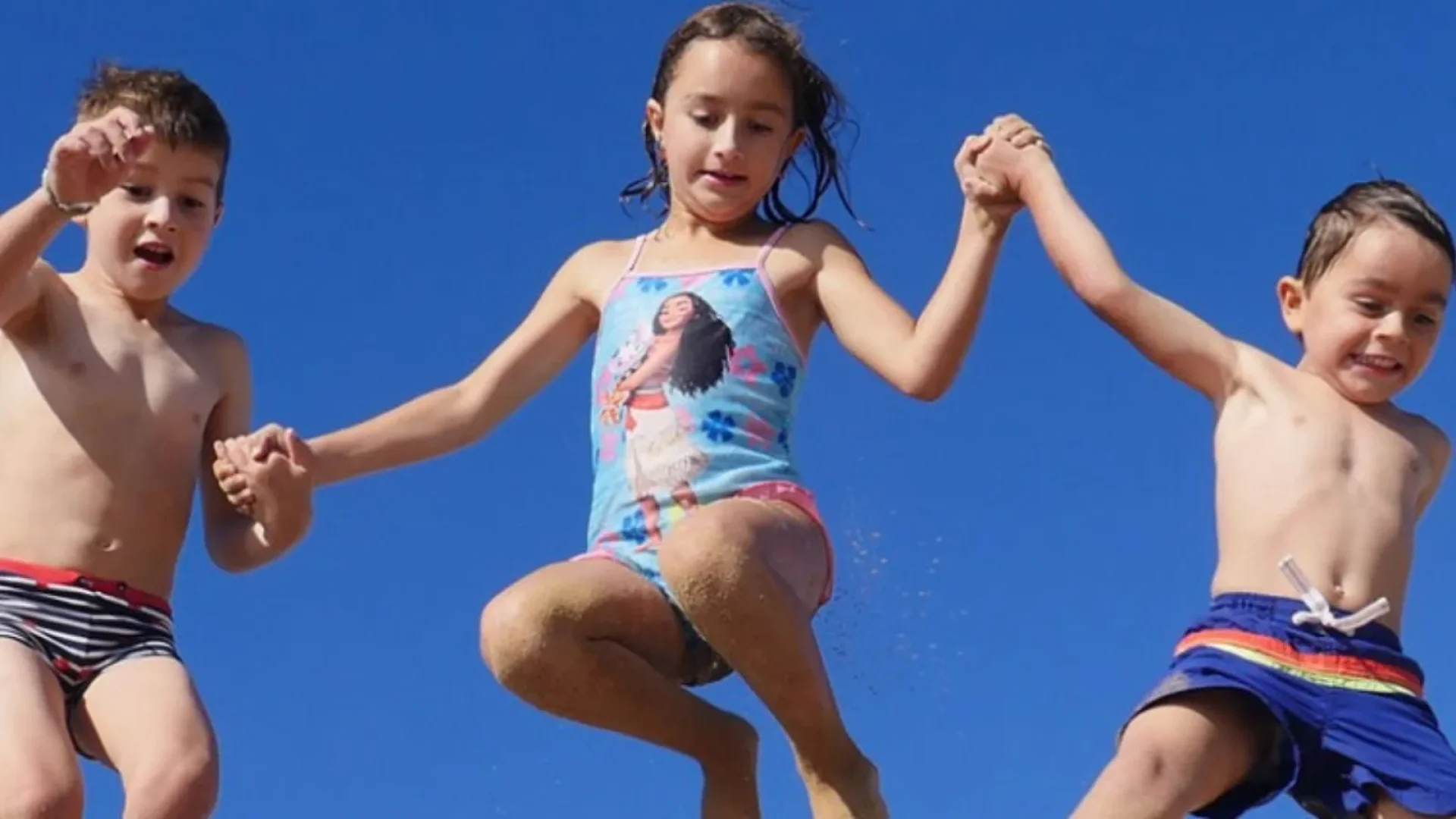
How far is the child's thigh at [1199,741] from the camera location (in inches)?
260

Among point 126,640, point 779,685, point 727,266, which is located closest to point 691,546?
point 779,685

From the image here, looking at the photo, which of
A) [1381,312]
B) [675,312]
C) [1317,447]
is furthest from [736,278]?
[1381,312]

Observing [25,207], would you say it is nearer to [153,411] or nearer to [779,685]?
[153,411]

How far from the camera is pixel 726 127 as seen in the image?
7766 mm

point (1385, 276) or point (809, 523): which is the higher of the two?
point (1385, 276)

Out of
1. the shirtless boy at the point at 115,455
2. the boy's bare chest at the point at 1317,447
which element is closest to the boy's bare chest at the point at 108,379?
the shirtless boy at the point at 115,455

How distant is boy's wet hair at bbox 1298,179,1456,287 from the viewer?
288 inches

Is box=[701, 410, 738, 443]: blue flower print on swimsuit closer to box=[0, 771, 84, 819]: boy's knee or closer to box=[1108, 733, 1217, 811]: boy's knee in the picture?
box=[1108, 733, 1217, 811]: boy's knee

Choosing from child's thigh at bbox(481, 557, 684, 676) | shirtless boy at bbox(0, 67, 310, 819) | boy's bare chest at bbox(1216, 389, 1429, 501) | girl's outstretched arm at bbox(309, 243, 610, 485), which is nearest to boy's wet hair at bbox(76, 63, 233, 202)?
shirtless boy at bbox(0, 67, 310, 819)

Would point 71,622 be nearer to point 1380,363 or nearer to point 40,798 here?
point 40,798

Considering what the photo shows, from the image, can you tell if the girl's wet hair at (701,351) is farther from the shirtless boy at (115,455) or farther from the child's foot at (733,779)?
the shirtless boy at (115,455)

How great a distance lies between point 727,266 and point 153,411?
1795mm

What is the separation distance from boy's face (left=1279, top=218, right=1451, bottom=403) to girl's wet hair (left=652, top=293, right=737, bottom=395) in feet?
5.69

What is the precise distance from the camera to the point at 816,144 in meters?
8.11
